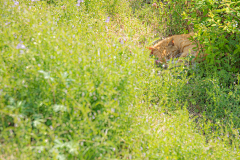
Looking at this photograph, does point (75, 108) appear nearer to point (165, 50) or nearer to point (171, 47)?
point (165, 50)

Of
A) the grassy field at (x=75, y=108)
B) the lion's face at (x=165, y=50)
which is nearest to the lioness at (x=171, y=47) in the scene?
the lion's face at (x=165, y=50)

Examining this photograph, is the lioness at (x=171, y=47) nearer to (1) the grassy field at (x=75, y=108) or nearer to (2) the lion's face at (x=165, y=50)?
(2) the lion's face at (x=165, y=50)

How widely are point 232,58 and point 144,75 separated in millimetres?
1572

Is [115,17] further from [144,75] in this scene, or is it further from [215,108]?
[215,108]

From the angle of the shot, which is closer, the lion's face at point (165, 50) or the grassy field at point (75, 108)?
the grassy field at point (75, 108)

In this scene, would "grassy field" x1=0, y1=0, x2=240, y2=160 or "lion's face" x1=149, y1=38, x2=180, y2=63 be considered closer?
"grassy field" x1=0, y1=0, x2=240, y2=160

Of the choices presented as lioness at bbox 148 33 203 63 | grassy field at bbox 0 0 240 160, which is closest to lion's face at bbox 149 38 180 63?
lioness at bbox 148 33 203 63

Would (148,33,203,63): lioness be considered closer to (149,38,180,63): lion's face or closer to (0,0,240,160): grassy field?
(149,38,180,63): lion's face

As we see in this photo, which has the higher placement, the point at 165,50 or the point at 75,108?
the point at 75,108

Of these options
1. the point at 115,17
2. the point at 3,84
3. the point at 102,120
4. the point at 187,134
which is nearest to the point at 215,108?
the point at 187,134

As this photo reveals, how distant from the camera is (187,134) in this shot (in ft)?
8.54

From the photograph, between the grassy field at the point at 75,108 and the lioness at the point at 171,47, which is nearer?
the grassy field at the point at 75,108

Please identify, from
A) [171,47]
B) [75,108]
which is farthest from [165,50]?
[75,108]

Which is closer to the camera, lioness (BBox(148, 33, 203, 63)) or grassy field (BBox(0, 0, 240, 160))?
grassy field (BBox(0, 0, 240, 160))
